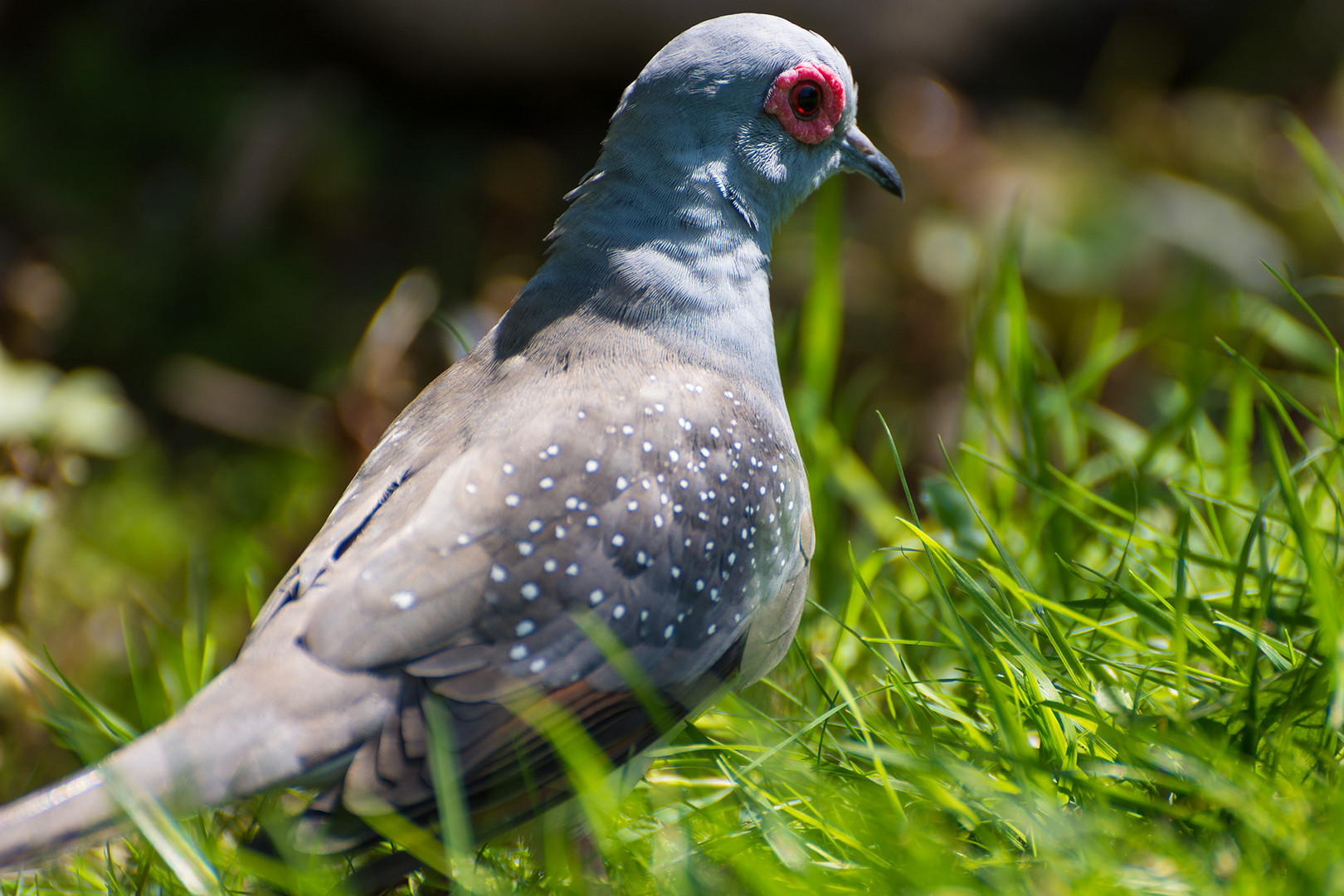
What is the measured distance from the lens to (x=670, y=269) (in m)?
2.61

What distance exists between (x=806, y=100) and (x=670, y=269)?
60cm

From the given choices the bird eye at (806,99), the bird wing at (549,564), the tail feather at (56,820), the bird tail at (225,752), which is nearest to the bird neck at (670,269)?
the bird wing at (549,564)

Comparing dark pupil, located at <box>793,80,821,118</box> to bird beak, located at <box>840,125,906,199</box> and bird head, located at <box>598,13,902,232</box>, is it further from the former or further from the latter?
bird beak, located at <box>840,125,906,199</box>

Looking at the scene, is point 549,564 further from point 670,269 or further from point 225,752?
point 670,269

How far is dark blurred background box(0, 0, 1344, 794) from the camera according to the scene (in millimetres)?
5797

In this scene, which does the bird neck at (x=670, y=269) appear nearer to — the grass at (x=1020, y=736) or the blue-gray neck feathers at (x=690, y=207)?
the blue-gray neck feathers at (x=690, y=207)

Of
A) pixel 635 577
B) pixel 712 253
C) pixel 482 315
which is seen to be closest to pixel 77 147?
pixel 482 315

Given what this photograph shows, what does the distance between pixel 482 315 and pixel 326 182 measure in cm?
221

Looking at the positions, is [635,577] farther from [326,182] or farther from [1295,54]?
[1295,54]

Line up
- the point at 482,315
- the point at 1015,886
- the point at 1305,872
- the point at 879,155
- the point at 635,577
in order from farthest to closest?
the point at 482,315 → the point at 879,155 → the point at 635,577 → the point at 1015,886 → the point at 1305,872

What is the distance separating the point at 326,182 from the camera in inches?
272

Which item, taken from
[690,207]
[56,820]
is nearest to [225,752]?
[56,820]

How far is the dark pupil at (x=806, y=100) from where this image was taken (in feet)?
8.87

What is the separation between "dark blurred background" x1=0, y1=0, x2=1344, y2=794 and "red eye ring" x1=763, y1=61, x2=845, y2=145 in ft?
8.00
